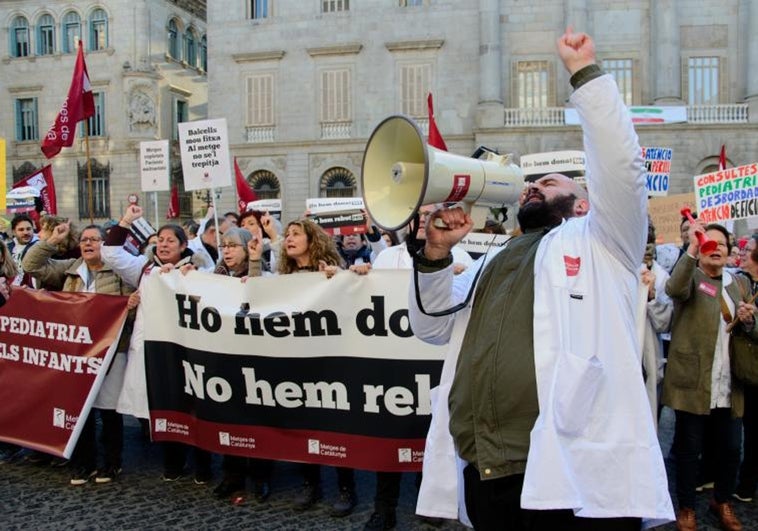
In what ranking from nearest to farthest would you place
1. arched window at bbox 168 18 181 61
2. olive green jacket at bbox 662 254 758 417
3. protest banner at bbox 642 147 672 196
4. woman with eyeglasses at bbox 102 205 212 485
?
olive green jacket at bbox 662 254 758 417
woman with eyeglasses at bbox 102 205 212 485
protest banner at bbox 642 147 672 196
arched window at bbox 168 18 181 61

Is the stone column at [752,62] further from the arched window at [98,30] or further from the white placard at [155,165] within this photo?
the arched window at [98,30]

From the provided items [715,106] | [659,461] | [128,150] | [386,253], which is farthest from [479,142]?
[659,461]

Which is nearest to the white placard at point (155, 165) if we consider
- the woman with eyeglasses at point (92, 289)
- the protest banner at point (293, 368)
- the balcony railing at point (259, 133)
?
the woman with eyeglasses at point (92, 289)

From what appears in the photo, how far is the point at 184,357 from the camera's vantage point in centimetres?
557

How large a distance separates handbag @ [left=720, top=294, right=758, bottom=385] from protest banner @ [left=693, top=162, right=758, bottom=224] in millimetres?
3053

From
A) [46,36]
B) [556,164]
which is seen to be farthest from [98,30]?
[556,164]

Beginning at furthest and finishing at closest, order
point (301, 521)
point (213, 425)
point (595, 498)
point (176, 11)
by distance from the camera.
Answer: point (176, 11)
point (213, 425)
point (301, 521)
point (595, 498)

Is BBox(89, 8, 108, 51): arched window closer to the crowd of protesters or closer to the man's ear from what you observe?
the crowd of protesters

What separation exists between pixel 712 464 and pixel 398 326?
2736mm

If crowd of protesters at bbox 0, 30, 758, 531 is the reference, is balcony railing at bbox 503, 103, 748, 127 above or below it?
above

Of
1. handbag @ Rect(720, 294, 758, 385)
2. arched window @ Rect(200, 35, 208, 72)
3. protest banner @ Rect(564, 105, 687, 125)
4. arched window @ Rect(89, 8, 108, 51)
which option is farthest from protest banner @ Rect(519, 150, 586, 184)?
arched window @ Rect(200, 35, 208, 72)

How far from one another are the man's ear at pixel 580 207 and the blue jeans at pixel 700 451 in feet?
9.23

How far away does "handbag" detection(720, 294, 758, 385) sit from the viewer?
15.9ft

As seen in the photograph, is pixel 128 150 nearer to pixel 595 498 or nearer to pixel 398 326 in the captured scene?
pixel 398 326
